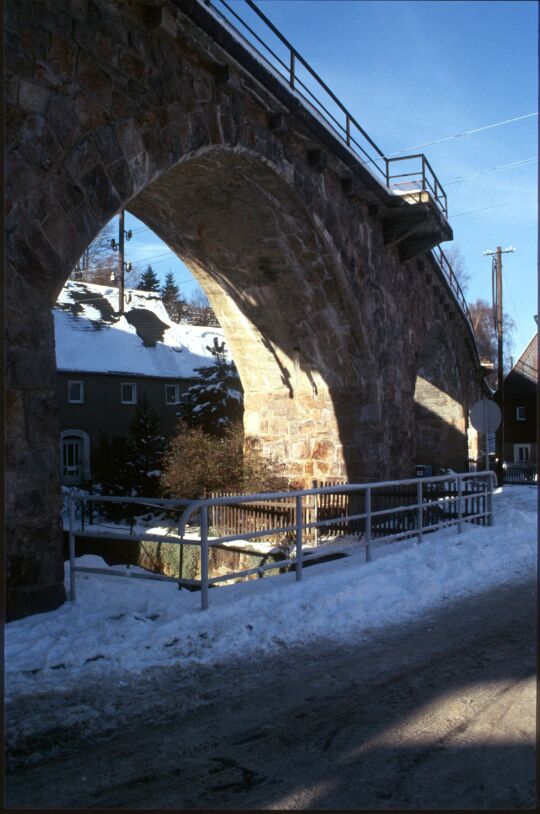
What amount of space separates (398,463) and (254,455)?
3639mm

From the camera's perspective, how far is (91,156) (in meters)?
7.62

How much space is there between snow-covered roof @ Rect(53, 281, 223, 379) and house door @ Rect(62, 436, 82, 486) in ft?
9.39

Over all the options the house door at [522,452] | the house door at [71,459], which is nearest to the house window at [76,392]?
the house door at [71,459]

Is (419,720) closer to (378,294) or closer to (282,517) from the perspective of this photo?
(282,517)

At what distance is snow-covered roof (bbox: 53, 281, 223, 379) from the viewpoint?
29.8 m

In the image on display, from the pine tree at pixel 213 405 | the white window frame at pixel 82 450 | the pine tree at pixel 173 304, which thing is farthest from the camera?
the pine tree at pixel 173 304

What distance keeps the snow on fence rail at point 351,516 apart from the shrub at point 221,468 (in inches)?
70.7

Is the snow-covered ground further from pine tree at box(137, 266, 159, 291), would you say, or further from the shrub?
pine tree at box(137, 266, 159, 291)

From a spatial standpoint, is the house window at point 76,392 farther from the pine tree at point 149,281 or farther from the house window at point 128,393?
the pine tree at point 149,281

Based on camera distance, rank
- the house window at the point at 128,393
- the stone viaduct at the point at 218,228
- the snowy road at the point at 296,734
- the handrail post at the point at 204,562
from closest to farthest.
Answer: the snowy road at the point at 296,734 → the handrail post at the point at 204,562 → the stone viaduct at the point at 218,228 → the house window at the point at 128,393

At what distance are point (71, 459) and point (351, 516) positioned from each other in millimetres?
21376

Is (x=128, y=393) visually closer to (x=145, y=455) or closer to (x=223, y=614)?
(x=145, y=455)

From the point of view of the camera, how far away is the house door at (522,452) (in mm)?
44094

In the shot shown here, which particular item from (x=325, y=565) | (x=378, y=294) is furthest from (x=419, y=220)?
(x=325, y=565)
